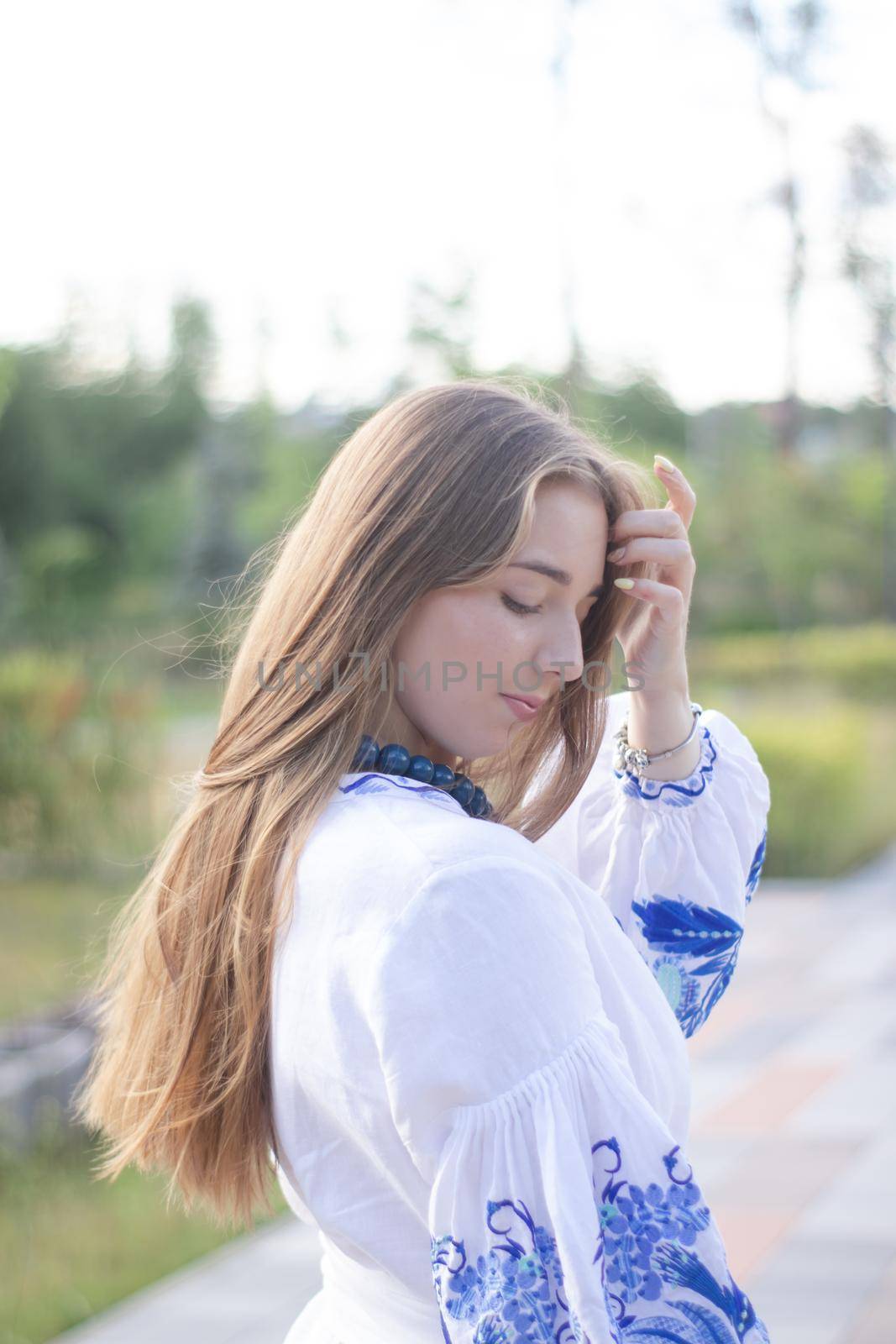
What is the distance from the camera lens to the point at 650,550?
115 cm

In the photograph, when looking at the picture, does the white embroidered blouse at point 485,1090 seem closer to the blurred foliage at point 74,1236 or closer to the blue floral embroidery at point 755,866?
the blue floral embroidery at point 755,866

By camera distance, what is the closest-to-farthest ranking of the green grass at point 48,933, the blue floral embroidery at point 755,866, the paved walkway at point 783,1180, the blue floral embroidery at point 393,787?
the blue floral embroidery at point 393,787
the blue floral embroidery at point 755,866
the paved walkway at point 783,1180
the green grass at point 48,933

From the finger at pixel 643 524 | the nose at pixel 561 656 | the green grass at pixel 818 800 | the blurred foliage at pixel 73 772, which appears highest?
the finger at pixel 643 524

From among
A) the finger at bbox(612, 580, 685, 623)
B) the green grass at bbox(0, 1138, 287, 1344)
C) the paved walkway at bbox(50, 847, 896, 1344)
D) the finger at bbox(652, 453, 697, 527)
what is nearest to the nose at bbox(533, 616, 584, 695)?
the finger at bbox(612, 580, 685, 623)

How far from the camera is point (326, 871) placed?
94 cm

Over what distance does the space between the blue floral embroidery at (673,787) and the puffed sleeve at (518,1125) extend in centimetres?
49

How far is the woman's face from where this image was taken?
1058 mm

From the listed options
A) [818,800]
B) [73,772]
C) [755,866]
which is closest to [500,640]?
[755,866]

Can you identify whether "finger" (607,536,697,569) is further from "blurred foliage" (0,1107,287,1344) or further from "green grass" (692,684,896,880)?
"green grass" (692,684,896,880)

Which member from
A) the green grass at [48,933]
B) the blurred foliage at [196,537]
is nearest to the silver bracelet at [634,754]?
the blurred foliage at [196,537]

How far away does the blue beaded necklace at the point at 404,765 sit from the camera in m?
1.06

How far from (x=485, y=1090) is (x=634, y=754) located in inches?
21.8

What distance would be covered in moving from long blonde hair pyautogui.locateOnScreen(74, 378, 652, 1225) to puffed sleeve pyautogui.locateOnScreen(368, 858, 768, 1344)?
0.51 feet

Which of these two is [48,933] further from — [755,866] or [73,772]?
[755,866]
